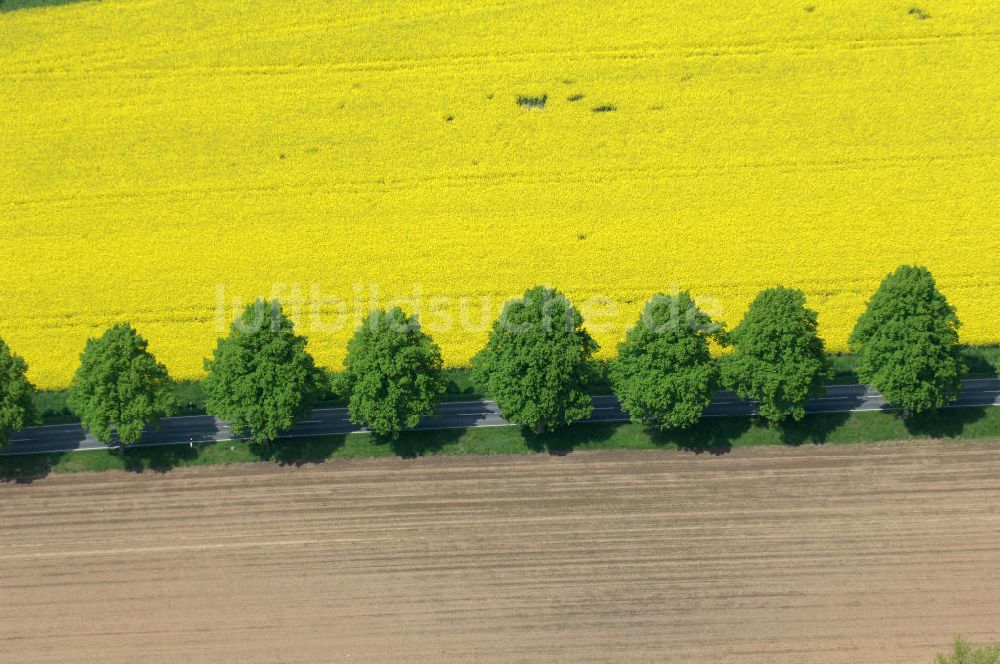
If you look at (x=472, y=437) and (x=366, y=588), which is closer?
(x=366, y=588)

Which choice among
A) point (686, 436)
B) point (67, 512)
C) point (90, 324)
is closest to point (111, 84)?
point (90, 324)

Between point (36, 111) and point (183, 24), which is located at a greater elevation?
point (183, 24)

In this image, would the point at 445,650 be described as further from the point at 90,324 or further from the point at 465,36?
the point at 465,36

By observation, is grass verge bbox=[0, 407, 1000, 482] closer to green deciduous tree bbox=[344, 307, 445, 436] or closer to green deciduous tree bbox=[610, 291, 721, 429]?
green deciduous tree bbox=[610, 291, 721, 429]

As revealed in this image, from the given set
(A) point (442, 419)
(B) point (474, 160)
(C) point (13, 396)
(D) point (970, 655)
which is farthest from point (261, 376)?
(D) point (970, 655)

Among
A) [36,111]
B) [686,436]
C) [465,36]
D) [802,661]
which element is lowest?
[802,661]

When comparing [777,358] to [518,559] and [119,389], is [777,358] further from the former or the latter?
[119,389]
